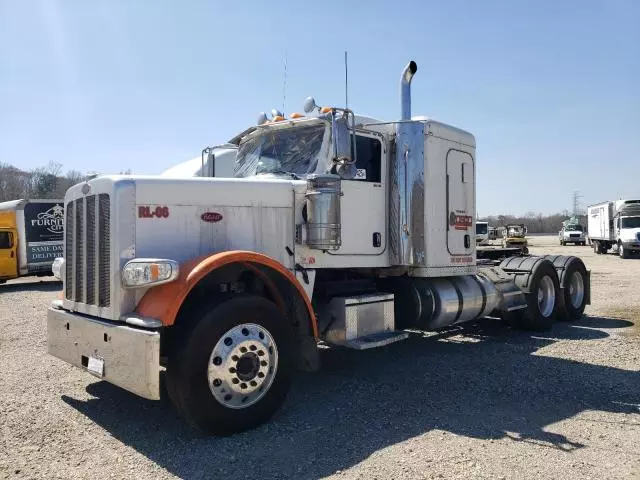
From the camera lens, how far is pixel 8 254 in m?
20.2

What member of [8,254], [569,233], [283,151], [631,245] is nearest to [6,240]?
[8,254]

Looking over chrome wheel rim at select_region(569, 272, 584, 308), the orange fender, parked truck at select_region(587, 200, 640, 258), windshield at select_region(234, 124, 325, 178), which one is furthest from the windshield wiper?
parked truck at select_region(587, 200, 640, 258)

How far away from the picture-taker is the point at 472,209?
8164mm

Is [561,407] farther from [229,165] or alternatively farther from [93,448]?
[229,165]

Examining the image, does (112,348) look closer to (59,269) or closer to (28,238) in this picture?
(59,269)

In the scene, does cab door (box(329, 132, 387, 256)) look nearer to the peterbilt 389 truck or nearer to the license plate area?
the peterbilt 389 truck

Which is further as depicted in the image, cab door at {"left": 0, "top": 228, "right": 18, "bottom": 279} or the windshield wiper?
cab door at {"left": 0, "top": 228, "right": 18, "bottom": 279}

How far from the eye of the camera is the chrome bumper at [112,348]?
4.34 m

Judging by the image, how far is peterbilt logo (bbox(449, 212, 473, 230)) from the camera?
7.71 m

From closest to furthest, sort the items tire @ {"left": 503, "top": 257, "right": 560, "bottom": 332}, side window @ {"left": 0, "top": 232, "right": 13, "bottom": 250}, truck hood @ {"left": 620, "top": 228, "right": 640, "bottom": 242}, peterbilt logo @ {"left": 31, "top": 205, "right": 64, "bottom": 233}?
tire @ {"left": 503, "top": 257, "right": 560, "bottom": 332} < side window @ {"left": 0, "top": 232, "right": 13, "bottom": 250} < peterbilt logo @ {"left": 31, "top": 205, "right": 64, "bottom": 233} < truck hood @ {"left": 620, "top": 228, "right": 640, "bottom": 242}

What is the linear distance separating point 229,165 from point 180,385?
3907 millimetres

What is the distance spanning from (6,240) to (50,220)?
1.73 metres

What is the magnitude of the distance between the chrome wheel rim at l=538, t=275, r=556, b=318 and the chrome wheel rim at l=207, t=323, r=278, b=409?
688 centimetres

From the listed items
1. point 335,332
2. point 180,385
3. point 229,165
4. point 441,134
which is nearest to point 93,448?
point 180,385
